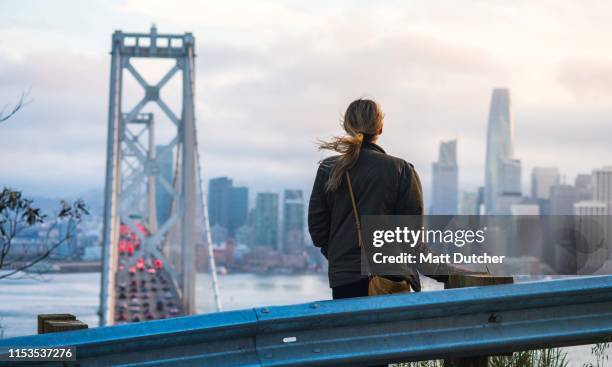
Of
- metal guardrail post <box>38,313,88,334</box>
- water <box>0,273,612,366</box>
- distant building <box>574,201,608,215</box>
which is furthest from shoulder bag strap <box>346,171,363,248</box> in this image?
water <box>0,273,612,366</box>

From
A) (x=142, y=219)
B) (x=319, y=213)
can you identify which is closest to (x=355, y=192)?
(x=319, y=213)

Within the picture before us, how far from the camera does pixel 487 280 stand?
3.17 metres

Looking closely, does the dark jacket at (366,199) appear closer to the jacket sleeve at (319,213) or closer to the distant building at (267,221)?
the jacket sleeve at (319,213)

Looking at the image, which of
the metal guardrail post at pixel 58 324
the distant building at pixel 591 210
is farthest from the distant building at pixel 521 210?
the metal guardrail post at pixel 58 324

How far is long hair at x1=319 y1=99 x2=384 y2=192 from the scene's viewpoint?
3.39 metres

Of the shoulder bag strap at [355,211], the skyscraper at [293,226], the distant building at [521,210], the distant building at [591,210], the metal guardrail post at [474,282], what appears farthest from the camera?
the skyscraper at [293,226]

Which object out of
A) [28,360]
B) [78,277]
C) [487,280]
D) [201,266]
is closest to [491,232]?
[487,280]

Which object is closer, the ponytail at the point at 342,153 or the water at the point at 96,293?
the ponytail at the point at 342,153

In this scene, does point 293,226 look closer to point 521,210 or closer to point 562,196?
point 562,196

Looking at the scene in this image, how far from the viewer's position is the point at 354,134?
3.43 meters

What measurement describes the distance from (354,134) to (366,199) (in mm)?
213

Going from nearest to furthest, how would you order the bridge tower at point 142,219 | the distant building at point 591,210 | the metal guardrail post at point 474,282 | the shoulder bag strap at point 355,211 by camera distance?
the metal guardrail post at point 474,282 < the shoulder bag strap at point 355,211 < the distant building at point 591,210 < the bridge tower at point 142,219

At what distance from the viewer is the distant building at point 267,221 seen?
63.2m

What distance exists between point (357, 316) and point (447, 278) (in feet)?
1.56
